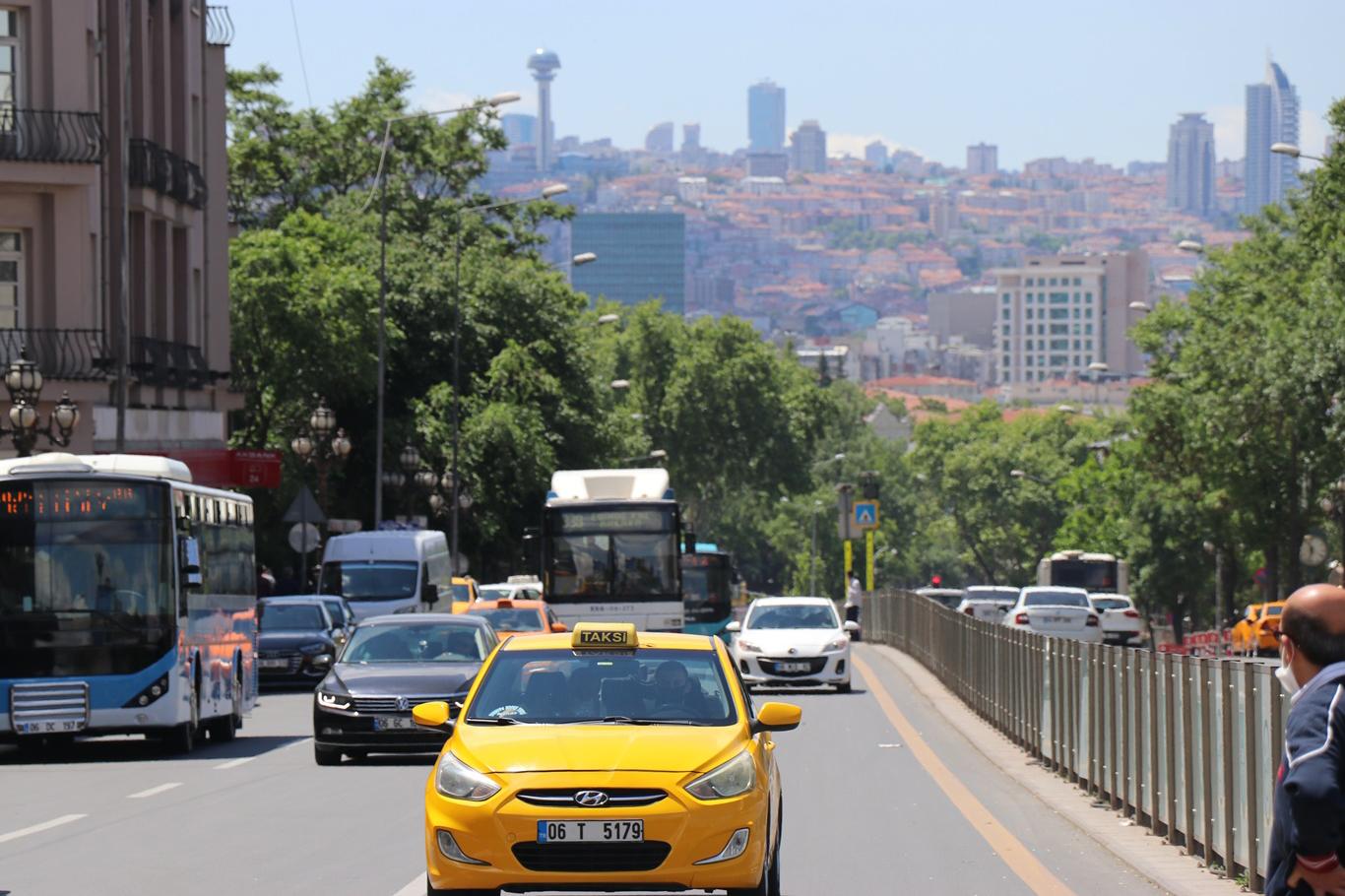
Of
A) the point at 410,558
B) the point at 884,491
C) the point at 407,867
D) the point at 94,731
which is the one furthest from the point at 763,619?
the point at 884,491

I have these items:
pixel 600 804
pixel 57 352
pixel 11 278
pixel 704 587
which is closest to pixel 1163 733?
pixel 600 804

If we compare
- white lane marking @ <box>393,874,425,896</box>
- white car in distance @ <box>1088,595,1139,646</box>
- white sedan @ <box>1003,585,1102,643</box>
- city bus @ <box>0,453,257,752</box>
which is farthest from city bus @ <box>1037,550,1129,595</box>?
white lane marking @ <box>393,874,425,896</box>

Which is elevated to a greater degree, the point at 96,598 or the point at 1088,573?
the point at 96,598

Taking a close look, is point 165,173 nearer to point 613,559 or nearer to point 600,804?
point 613,559

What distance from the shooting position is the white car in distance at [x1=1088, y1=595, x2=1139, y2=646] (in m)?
53.2

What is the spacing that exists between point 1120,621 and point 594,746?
1726 inches

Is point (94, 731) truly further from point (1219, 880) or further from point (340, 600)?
point (340, 600)

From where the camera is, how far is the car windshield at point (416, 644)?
23.0 m

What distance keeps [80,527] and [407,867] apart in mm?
10631

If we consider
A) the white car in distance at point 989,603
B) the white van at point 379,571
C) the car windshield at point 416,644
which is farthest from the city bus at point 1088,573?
the car windshield at point 416,644

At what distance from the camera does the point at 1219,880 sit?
1277cm

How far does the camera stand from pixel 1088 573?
71.5m

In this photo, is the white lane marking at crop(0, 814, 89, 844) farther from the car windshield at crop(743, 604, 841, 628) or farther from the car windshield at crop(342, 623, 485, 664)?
the car windshield at crop(743, 604, 841, 628)

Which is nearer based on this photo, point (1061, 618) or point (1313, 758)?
point (1313, 758)
